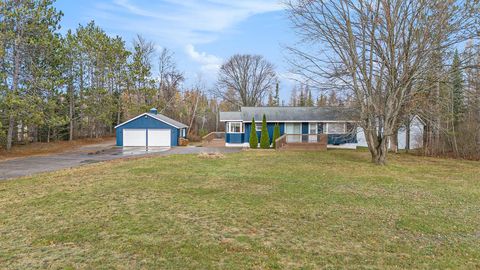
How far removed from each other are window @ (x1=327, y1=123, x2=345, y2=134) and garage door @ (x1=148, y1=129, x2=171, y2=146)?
13824mm

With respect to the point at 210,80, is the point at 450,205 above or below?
below

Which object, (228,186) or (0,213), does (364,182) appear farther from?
(0,213)

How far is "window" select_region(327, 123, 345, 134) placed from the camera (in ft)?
86.7

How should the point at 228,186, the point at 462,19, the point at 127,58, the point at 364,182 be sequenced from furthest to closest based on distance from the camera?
1. the point at 127,58
2. the point at 462,19
3. the point at 364,182
4. the point at 228,186

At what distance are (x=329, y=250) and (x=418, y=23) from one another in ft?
41.4

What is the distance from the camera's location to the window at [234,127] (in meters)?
27.0

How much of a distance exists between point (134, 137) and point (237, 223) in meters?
23.8

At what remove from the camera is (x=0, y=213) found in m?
6.19

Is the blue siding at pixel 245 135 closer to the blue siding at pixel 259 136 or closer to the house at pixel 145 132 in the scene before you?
the blue siding at pixel 259 136

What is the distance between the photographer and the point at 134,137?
27.4 metres

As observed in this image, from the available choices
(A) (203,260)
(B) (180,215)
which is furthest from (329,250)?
(B) (180,215)

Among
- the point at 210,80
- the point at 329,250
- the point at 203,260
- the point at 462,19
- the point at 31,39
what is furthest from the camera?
the point at 210,80

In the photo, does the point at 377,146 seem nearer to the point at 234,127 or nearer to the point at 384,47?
the point at 384,47

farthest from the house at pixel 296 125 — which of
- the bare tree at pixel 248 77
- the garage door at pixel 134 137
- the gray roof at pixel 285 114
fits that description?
the bare tree at pixel 248 77
